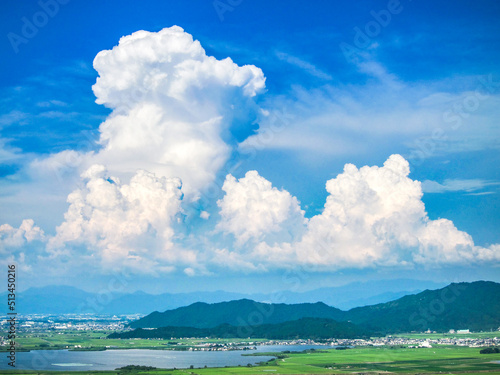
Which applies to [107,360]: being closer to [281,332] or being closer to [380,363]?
[380,363]

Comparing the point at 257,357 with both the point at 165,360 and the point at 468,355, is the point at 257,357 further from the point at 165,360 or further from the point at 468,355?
the point at 468,355

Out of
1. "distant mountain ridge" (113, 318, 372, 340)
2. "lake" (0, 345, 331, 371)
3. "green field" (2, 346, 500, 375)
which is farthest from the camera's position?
"distant mountain ridge" (113, 318, 372, 340)

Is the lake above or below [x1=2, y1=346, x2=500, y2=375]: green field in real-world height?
Result: above

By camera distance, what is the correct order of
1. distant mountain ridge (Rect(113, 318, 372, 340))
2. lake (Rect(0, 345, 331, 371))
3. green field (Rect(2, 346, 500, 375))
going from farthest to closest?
distant mountain ridge (Rect(113, 318, 372, 340)), lake (Rect(0, 345, 331, 371)), green field (Rect(2, 346, 500, 375))

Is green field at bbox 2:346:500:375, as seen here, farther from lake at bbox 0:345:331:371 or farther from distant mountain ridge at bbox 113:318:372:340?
distant mountain ridge at bbox 113:318:372:340

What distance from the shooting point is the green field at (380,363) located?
272 ft

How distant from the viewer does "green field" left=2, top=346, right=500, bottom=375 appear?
82.9 m

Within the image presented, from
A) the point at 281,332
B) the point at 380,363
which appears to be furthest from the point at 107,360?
the point at 281,332

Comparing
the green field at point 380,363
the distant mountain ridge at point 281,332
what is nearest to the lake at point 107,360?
the green field at point 380,363

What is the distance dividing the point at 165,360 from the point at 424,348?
201 feet

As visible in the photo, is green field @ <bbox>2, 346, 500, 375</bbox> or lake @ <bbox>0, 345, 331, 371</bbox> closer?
green field @ <bbox>2, 346, 500, 375</bbox>

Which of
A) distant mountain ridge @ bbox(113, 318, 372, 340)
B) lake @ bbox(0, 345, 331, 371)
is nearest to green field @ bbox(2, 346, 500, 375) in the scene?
lake @ bbox(0, 345, 331, 371)

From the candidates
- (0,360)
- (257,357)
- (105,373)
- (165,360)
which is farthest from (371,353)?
(0,360)

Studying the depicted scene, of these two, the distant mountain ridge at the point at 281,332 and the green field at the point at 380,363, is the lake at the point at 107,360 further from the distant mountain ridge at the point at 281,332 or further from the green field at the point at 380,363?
the distant mountain ridge at the point at 281,332
